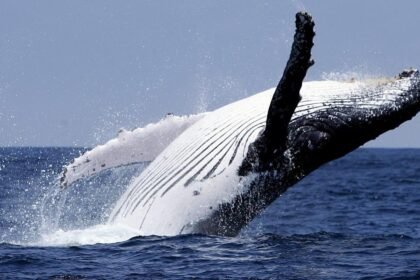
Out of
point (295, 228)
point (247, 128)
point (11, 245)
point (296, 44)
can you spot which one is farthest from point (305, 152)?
point (295, 228)

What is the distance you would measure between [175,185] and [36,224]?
103 inches

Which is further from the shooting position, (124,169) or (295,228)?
(295,228)

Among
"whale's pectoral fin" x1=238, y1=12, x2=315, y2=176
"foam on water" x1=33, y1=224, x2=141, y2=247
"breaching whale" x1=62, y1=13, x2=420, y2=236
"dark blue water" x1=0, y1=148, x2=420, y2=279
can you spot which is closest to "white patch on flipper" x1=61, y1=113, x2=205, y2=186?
"dark blue water" x1=0, y1=148, x2=420, y2=279

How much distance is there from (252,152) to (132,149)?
1.95 m

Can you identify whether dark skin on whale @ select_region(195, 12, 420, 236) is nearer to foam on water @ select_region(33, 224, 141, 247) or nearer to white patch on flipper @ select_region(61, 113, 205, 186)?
foam on water @ select_region(33, 224, 141, 247)

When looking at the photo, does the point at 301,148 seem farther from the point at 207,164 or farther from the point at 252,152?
the point at 207,164

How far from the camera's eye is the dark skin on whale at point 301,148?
1162cm

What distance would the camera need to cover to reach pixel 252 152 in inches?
453

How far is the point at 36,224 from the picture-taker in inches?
534

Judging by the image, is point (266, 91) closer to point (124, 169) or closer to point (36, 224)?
point (124, 169)

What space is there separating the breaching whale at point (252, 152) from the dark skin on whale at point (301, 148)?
0.01 meters

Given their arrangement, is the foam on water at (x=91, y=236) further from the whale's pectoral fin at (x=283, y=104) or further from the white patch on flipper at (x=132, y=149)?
the whale's pectoral fin at (x=283, y=104)

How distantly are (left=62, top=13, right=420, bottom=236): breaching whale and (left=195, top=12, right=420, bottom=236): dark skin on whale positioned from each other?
1 centimetres

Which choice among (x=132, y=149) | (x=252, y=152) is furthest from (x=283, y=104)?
(x=132, y=149)
